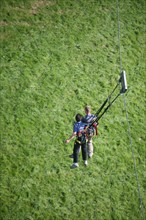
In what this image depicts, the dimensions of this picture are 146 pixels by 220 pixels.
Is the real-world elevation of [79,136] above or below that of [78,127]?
below

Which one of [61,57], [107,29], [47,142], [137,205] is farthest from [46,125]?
[107,29]

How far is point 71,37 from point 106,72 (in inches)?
119

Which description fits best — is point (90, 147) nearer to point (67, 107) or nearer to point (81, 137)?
point (81, 137)

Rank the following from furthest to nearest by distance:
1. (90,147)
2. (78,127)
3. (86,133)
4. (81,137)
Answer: (90,147) → (81,137) → (86,133) → (78,127)

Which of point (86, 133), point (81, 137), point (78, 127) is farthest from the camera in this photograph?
point (81, 137)

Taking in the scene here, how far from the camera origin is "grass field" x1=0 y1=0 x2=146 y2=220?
12.0 meters

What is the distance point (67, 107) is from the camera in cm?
1398

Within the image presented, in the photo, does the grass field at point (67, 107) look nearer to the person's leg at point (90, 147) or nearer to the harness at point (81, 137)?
the person's leg at point (90, 147)

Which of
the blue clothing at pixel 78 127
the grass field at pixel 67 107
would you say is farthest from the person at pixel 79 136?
the grass field at pixel 67 107

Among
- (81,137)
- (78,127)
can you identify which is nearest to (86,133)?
(81,137)

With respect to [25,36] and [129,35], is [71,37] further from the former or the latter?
[129,35]

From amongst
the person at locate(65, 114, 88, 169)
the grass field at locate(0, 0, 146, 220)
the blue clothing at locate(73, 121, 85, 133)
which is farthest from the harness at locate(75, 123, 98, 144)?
the grass field at locate(0, 0, 146, 220)

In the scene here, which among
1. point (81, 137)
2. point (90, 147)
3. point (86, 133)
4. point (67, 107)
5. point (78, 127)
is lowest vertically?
point (67, 107)

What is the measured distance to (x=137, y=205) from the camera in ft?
41.0
